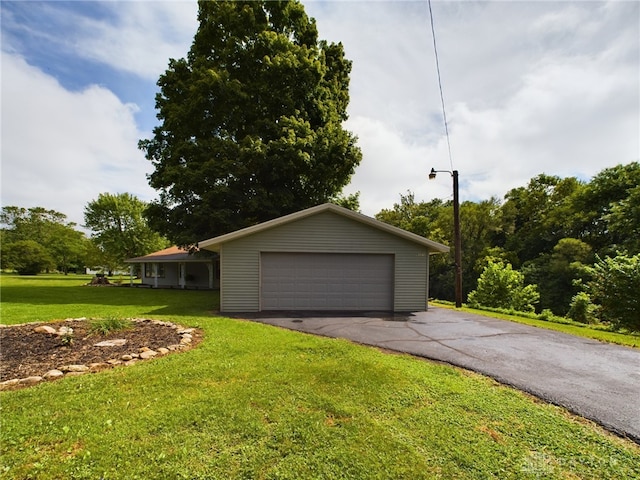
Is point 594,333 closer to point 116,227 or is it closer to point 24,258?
point 116,227

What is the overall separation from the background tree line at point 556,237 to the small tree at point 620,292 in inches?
1.1

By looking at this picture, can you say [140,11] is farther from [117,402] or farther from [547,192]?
[547,192]

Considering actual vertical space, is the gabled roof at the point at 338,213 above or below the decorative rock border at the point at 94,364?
above

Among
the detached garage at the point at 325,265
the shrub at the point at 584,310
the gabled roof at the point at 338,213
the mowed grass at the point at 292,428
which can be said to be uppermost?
the gabled roof at the point at 338,213

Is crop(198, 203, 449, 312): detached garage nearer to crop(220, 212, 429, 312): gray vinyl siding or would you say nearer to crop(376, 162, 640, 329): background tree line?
crop(220, 212, 429, 312): gray vinyl siding

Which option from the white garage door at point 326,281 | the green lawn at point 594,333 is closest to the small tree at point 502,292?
the green lawn at point 594,333

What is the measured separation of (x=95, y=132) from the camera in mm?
10758

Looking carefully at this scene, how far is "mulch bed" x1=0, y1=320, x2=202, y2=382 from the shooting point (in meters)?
4.59

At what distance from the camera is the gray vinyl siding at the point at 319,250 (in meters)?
10.1

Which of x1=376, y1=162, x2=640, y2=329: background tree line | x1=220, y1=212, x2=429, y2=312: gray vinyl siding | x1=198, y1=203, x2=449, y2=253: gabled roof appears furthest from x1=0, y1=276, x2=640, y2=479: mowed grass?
x1=376, y1=162, x2=640, y2=329: background tree line

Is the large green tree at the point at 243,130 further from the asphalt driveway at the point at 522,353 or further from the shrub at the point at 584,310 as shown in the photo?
the shrub at the point at 584,310

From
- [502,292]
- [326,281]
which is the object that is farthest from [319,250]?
[502,292]

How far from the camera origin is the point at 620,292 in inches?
440

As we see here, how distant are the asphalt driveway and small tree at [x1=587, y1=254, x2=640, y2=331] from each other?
5451mm
